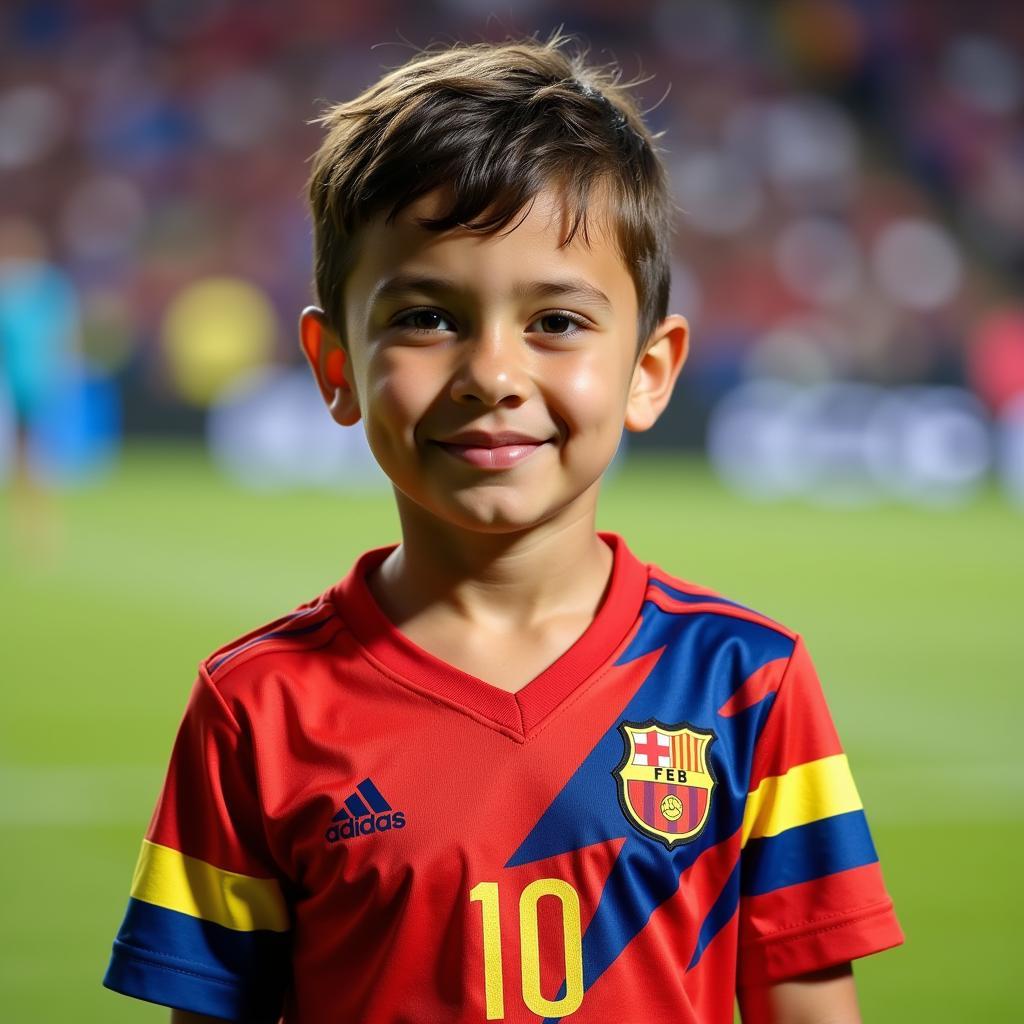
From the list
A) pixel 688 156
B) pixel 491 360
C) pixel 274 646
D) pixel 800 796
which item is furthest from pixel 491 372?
pixel 688 156

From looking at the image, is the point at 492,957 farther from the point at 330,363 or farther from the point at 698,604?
the point at 330,363

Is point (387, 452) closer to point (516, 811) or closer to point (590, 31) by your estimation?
point (516, 811)

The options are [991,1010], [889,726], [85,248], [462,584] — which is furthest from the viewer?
[85,248]

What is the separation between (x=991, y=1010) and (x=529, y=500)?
6.18 feet

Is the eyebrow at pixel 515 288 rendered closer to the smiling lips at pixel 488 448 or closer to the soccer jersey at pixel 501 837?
the smiling lips at pixel 488 448

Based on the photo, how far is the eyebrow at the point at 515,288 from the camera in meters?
1.48

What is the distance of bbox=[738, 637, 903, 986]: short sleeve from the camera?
1.53 m

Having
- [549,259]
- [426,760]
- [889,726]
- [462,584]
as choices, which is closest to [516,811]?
[426,760]

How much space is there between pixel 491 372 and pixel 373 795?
39cm

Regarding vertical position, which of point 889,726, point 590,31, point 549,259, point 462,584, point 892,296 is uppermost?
point 590,31

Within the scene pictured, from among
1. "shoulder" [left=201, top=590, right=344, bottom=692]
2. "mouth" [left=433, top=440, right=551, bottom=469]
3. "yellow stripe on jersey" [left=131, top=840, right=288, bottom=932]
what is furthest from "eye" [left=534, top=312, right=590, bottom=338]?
"yellow stripe on jersey" [left=131, top=840, right=288, bottom=932]

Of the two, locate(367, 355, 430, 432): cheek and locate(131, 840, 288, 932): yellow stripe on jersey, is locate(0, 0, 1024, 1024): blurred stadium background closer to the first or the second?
locate(131, 840, 288, 932): yellow stripe on jersey

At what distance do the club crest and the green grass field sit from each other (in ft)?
5.42

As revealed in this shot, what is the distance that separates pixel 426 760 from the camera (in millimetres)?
1483
